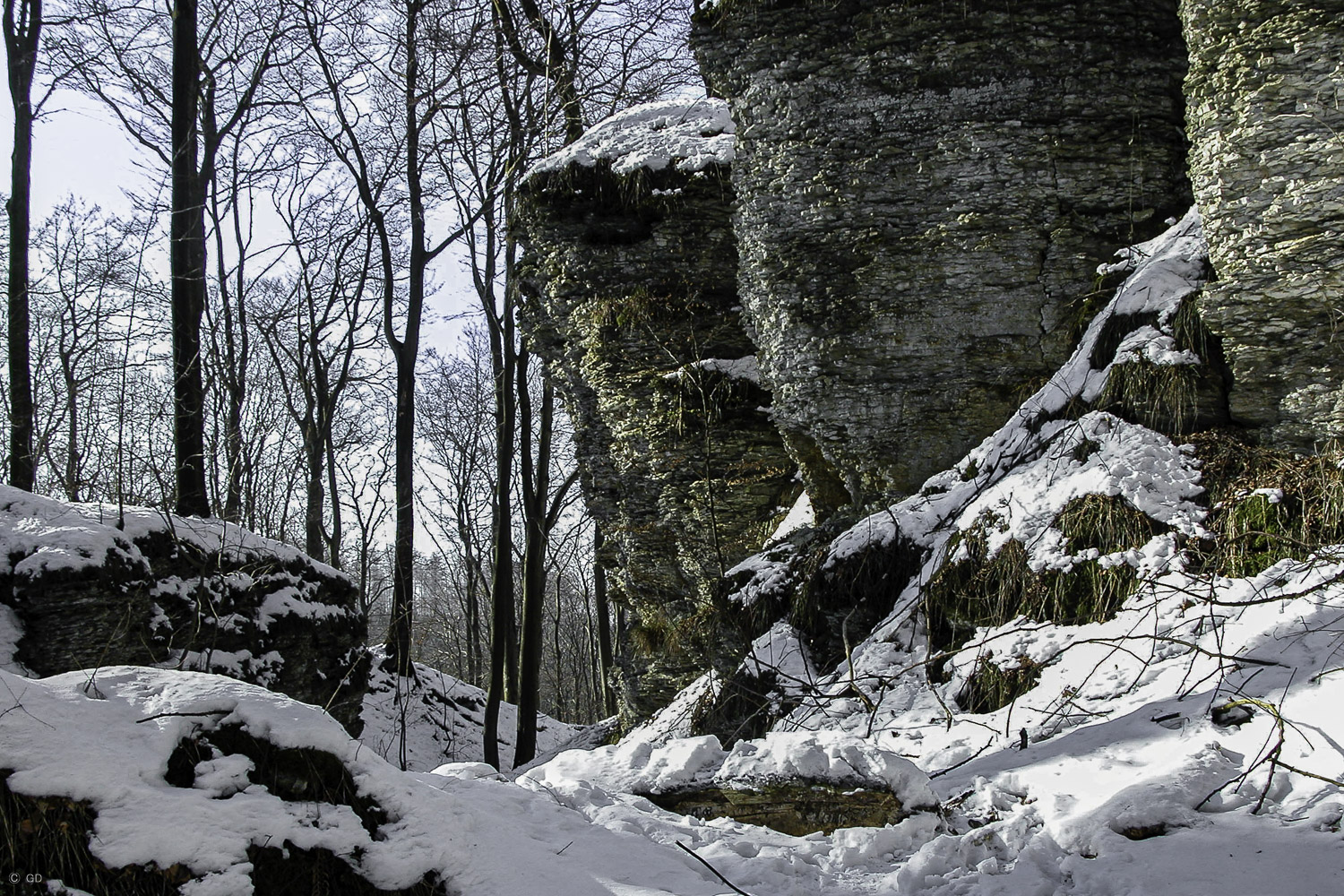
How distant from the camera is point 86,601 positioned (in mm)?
7602

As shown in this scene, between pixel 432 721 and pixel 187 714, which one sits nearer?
pixel 187 714

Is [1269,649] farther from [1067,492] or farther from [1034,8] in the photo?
[1034,8]

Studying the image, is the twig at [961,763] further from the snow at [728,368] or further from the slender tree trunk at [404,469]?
the slender tree trunk at [404,469]

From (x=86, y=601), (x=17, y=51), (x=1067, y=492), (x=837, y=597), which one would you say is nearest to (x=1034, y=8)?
(x=1067, y=492)

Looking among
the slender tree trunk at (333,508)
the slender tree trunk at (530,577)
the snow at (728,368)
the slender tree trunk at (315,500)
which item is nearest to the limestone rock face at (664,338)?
the snow at (728,368)

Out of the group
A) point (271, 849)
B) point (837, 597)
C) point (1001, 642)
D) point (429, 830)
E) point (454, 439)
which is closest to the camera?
point (271, 849)

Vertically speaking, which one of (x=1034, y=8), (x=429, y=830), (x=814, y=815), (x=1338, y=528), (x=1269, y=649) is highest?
(x=1034, y=8)

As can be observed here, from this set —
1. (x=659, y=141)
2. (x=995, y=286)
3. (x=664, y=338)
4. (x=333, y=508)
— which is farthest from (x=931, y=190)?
(x=333, y=508)

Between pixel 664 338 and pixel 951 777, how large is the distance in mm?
7172

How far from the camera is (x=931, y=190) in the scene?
755cm

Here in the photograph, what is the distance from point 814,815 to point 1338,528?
2734 mm

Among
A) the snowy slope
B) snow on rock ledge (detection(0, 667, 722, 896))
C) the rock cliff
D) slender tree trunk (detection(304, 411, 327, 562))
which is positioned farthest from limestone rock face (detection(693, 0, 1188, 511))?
slender tree trunk (detection(304, 411, 327, 562))

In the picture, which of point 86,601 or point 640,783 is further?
point 86,601

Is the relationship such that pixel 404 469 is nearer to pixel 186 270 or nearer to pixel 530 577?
pixel 530 577
